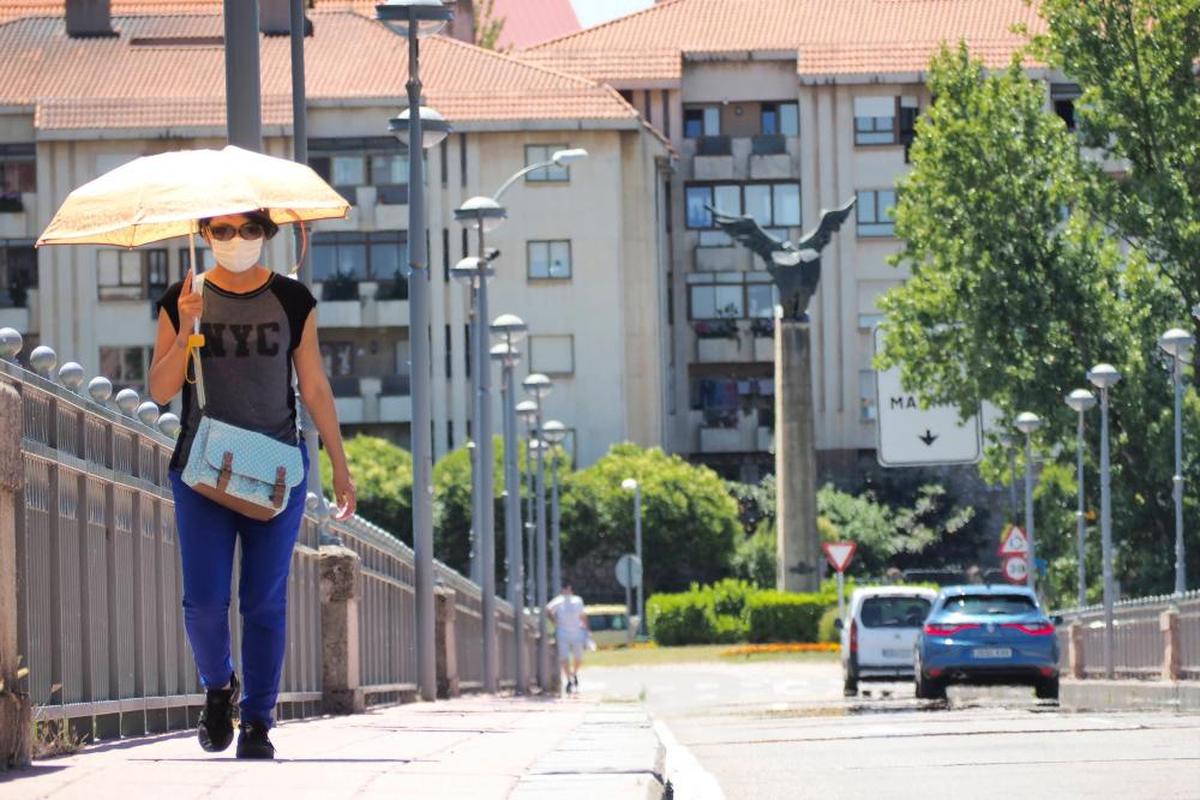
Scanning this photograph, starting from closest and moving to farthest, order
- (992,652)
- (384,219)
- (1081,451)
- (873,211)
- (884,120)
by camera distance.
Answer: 1. (992,652)
2. (1081,451)
3. (384,219)
4. (884,120)
5. (873,211)

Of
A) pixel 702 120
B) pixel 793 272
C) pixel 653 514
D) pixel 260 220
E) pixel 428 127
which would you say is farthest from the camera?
pixel 702 120

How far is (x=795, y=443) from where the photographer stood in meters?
66.4

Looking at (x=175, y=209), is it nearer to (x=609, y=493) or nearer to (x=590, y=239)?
(x=609, y=493)

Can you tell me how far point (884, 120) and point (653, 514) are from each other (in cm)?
1923

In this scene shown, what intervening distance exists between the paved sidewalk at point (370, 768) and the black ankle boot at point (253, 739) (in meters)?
0.09

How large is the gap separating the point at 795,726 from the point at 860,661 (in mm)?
18033

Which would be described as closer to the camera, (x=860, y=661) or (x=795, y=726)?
(x=795, y=726)

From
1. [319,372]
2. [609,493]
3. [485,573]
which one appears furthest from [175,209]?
[609,493]

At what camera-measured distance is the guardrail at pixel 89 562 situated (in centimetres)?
1077

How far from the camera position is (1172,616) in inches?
1232

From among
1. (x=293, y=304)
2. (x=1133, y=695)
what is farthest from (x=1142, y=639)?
(x=293, y=304)

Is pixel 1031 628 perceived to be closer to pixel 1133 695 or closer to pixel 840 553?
pixel 1133 695

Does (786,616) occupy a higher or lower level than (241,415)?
lower

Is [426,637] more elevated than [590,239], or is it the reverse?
[590,239]
